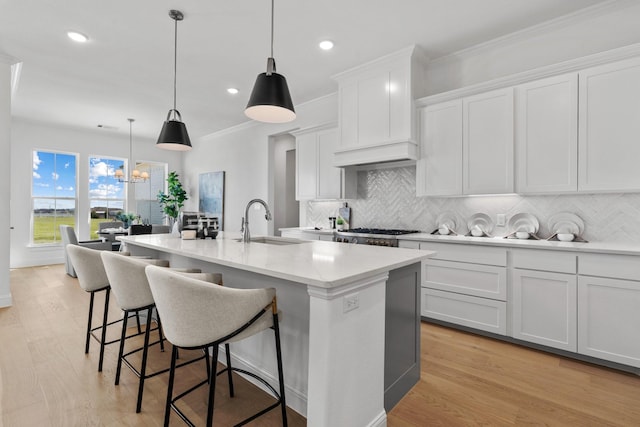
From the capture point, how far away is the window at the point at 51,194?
259 inches

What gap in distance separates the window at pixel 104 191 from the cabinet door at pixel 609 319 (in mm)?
8715

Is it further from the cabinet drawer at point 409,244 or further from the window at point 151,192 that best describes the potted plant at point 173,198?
the cabinet drawer at point 409,244

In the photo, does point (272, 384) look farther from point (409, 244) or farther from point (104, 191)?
point (104, 191)

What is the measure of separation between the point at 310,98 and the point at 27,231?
6.39 metres

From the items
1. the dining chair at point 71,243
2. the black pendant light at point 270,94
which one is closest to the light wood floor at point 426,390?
the black pendant light at point 270,94

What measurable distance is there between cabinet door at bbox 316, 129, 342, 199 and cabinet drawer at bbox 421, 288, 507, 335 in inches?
75.6

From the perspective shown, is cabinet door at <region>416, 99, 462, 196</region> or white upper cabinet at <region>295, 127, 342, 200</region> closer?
cabinet door at <region>416, 99, 462, 196</region>

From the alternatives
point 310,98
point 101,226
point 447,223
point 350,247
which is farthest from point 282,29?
point 101,226

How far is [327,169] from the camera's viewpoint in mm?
4641

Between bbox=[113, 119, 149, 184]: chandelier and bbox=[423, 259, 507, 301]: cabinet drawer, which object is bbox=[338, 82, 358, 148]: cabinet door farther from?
bbox=[113, 119, 149, 184]: chandelier

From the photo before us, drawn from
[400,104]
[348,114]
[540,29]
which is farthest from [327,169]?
[540,29]

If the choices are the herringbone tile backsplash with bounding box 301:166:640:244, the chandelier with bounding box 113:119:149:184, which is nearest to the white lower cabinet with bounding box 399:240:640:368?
the herringbone tile backsplash with bounding box 301:166:640:244

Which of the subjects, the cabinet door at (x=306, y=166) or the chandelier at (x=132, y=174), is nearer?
the cabinet door at (x=306, y=166)

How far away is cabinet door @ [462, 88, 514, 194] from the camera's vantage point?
9.95ft
